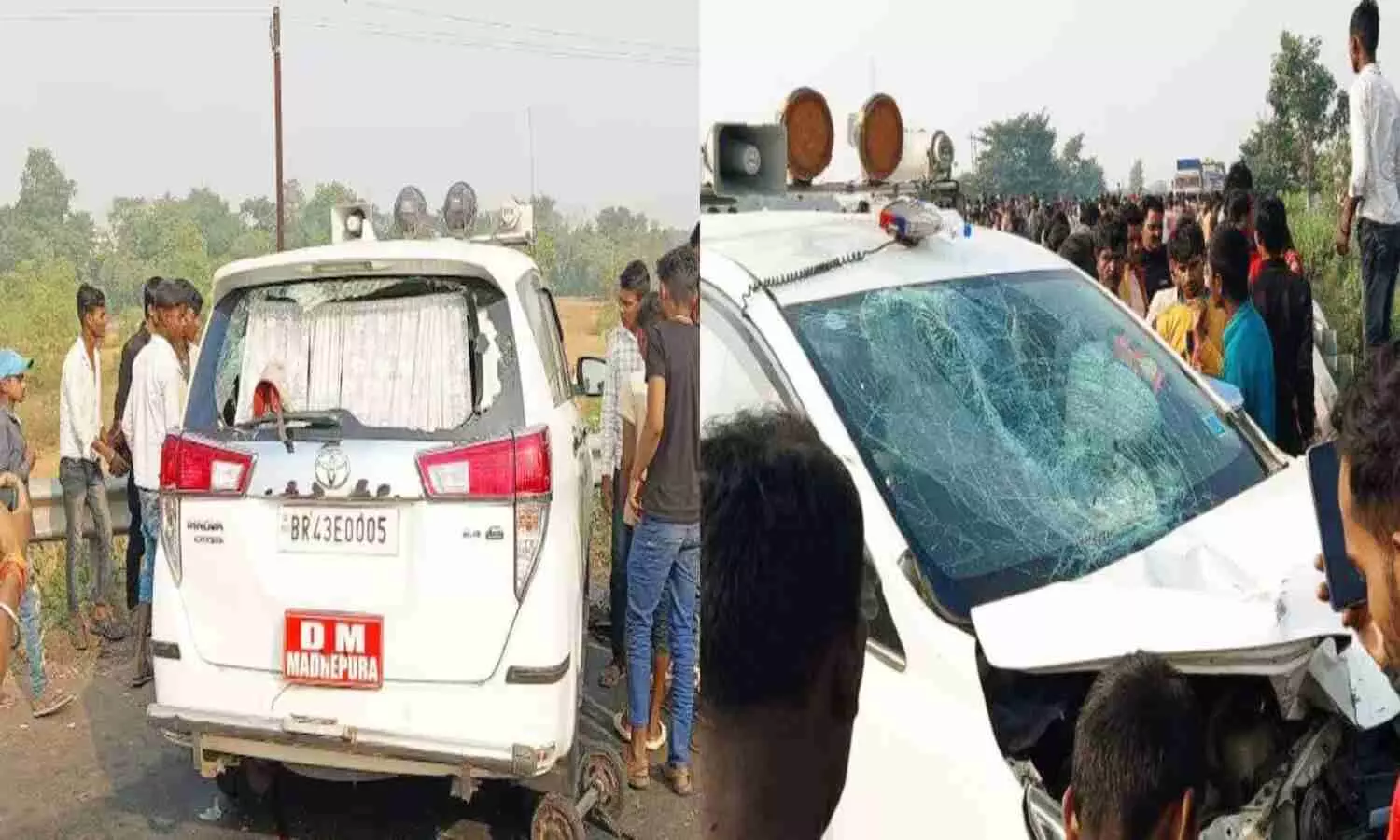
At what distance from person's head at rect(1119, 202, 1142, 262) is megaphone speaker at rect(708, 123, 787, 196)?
0.33 metres

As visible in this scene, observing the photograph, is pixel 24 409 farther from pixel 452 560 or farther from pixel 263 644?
pixel 452 560

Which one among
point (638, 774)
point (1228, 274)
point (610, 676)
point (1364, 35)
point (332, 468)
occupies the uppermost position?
point (1364, 35)

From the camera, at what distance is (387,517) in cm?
135

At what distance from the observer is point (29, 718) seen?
162 cm

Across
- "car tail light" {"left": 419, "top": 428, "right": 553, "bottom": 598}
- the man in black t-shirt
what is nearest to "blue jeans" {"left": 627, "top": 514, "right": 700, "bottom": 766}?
the man in black t-shirt

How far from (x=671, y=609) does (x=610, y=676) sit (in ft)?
0.49

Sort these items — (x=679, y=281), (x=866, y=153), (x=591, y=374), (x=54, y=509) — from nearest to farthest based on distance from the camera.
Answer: (x=866, y=153) < (x=679, y=281) < (x=591, y=374) < (x=54, y=509)

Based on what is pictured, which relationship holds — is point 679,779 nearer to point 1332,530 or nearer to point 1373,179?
point 1332,530

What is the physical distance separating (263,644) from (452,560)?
26 cm

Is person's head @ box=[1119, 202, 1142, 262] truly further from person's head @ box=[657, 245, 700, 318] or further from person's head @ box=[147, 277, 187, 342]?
person's head @ box=[147, 277, 187, 342]

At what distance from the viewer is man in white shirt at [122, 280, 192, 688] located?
4.78 feet

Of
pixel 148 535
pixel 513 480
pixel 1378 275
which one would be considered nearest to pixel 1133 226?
pixel 1378 275

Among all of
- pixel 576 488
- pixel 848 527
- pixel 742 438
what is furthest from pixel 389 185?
pixel 848 527

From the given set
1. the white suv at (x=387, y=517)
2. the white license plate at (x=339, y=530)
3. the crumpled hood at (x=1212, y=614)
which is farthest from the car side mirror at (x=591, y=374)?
the crumpled hood at (x=1212, y=614)
